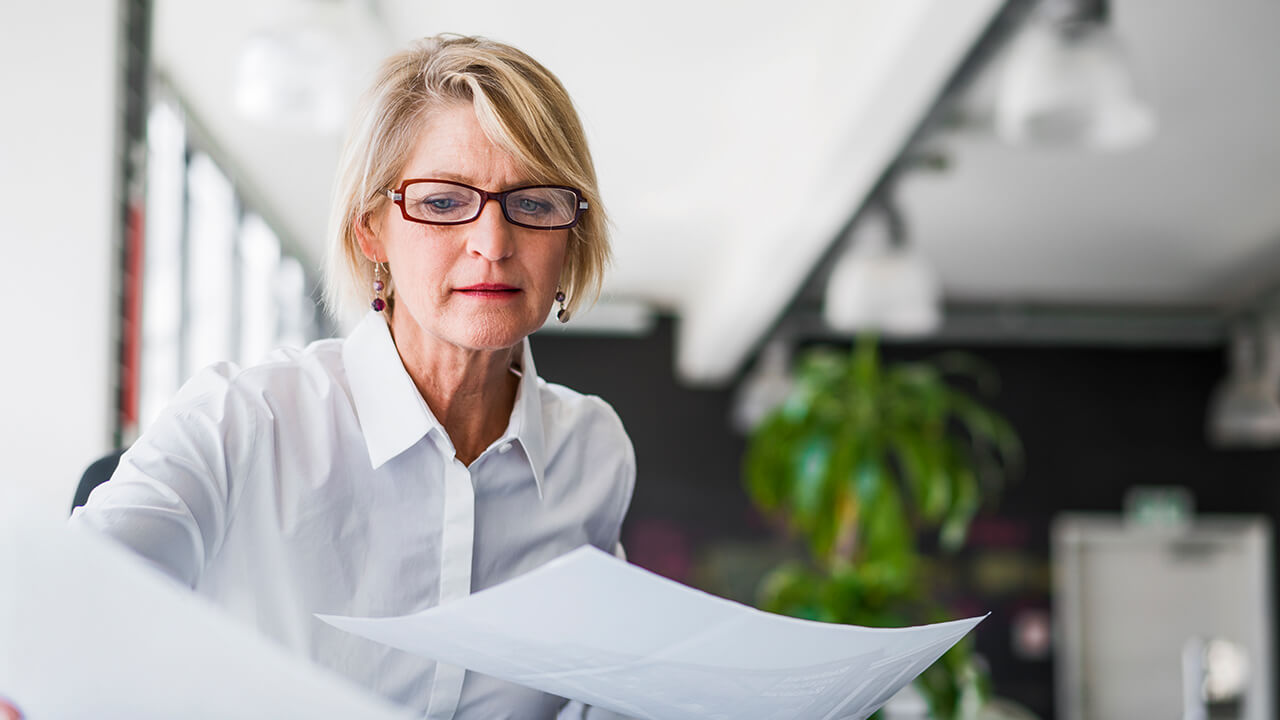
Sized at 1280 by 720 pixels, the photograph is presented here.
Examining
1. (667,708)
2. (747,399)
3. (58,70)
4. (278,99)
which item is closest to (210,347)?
(278,99)

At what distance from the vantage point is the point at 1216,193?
20.3 ft

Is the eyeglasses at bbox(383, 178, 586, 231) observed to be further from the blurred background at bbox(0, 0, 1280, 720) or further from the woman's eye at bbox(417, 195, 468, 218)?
the blurred background at bbox(0, 0, 1280, 720)

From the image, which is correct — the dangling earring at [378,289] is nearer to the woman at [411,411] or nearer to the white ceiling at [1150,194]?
the woman at [411,411]

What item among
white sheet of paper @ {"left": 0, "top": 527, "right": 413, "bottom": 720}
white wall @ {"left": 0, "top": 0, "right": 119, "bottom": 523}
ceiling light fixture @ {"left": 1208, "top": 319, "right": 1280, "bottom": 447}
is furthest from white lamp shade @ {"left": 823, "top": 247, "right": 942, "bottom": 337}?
white sheet of paper @ {"left": 0, "top": 527, "right": 413, "bottom": 720}

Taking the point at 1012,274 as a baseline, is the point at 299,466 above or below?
below

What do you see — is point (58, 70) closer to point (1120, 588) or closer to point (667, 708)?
point (667, 708)

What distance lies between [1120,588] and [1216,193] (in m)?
4.22

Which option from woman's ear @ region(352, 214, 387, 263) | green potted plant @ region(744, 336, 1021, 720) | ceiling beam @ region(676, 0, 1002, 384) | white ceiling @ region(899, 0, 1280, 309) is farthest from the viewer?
green potted plant @ region(744, 336, 1021, 720)

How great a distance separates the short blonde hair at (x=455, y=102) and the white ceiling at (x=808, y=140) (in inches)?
52.3

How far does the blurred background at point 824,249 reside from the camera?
81.8 inches

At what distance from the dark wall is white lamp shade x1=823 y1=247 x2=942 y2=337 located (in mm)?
4593

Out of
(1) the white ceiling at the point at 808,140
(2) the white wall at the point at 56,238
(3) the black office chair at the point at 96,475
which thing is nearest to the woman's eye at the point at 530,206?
(3) the black office chair at the point at 96,475

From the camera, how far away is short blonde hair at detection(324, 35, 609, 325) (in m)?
0.83

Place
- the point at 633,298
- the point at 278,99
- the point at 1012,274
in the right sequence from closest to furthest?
1. the point at 278,99
2. the point at 1012,274
3. the point at 633,298
